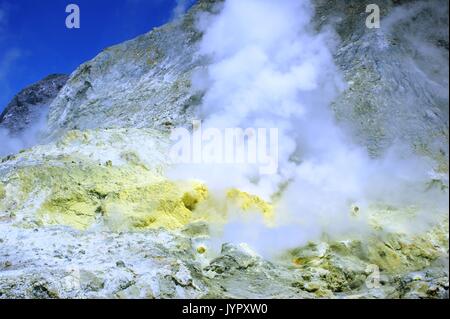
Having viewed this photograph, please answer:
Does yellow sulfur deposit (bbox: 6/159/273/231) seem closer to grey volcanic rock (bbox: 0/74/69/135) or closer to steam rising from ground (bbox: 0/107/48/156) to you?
steam rising from ground (bbox: 0/107/48/156)

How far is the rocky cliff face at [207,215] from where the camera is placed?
898cm

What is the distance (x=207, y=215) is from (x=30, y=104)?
30.4 metres

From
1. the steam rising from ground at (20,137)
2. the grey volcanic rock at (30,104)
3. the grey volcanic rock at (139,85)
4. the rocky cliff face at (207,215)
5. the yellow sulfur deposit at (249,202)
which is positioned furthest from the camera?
the grey volcanic rock at (30,104)

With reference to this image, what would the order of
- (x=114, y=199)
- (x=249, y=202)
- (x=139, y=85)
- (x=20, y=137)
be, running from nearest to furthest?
1. (x=114, y=199)
2. (x=249, y=202)
3. (x=139, y=85)
4. (x=20, y=137)

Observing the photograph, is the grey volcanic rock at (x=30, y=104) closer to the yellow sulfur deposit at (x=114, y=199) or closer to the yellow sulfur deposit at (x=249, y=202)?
the yellow sulfur deposit at (x=114, y=199)

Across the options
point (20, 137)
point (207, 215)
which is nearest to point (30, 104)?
point (20, 137)

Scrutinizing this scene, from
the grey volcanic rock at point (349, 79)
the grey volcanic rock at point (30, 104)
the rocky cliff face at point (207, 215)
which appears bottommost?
the rocky cliff face at point (207, 215)

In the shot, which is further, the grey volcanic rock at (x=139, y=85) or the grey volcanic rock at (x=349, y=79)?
the grey volcanic rock at (x=139, y=85)

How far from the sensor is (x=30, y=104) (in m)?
39.5

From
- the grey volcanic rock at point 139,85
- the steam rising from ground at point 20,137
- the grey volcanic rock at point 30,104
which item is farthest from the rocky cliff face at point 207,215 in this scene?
the grey volcanic rock at point 30,104

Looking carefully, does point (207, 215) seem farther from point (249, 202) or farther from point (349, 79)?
point (349, 79)

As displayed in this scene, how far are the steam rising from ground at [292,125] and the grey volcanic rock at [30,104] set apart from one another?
18.9 m

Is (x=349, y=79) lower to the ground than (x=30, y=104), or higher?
Result: lower
